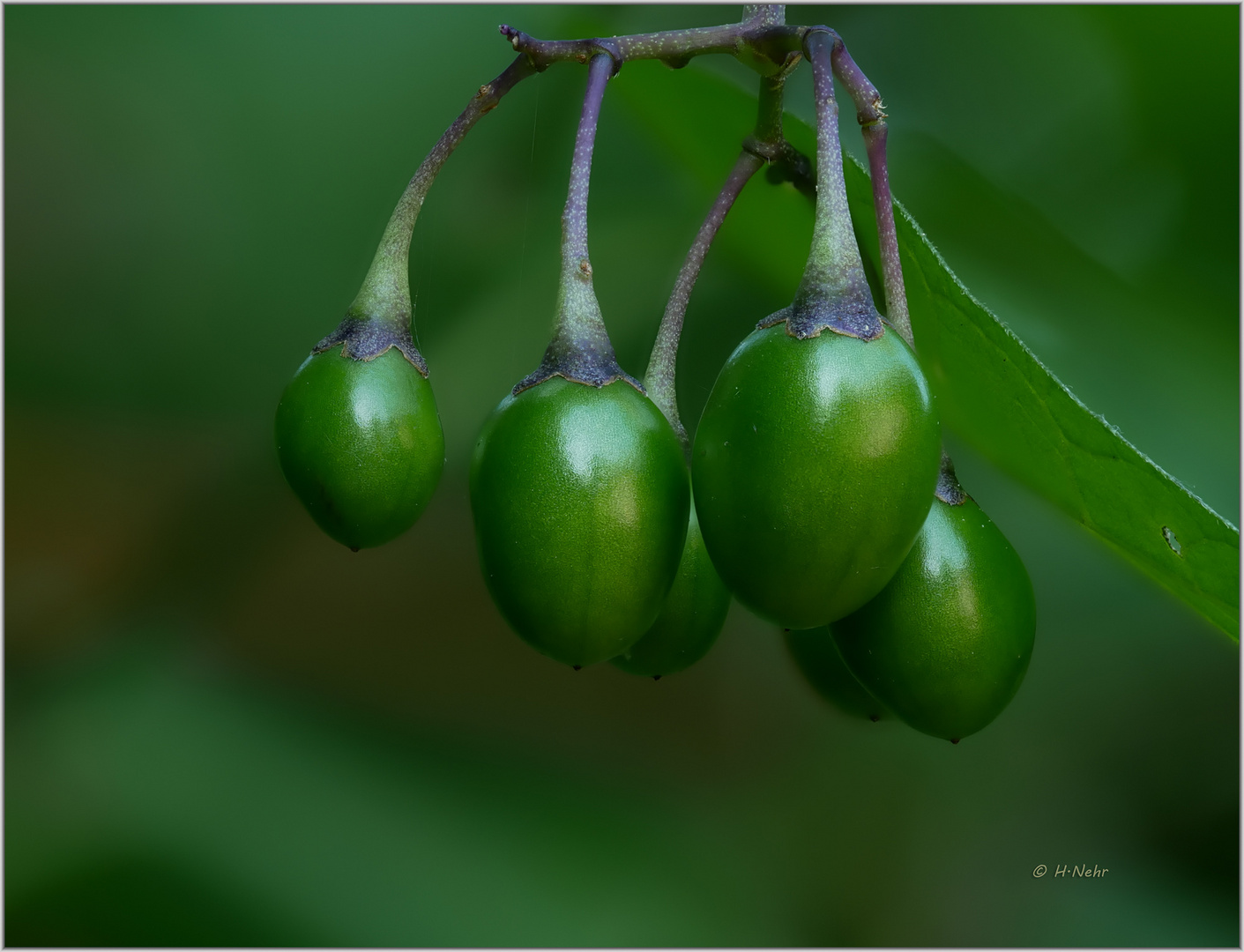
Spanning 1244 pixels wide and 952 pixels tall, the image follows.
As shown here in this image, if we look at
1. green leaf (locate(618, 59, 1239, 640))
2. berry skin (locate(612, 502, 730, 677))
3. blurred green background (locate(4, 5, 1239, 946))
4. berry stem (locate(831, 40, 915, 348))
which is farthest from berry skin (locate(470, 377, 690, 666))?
blurred green background (locate(4, 5, 1239, 946))

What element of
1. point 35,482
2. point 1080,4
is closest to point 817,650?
point 1080,4

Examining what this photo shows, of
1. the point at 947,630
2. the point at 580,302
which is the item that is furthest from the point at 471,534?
the point at 947,630

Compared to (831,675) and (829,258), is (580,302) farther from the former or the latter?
(831,675)

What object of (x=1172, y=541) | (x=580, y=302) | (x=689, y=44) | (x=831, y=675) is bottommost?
(x=831, y=675)

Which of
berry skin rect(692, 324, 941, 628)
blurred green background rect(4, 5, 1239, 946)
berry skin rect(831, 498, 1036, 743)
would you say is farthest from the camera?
blurred green background rect(4, 5, 1239, 946)

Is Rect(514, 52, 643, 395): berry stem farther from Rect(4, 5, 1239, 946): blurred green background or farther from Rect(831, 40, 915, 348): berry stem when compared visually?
Rect(4, 5, 1239, 946): blurred green background

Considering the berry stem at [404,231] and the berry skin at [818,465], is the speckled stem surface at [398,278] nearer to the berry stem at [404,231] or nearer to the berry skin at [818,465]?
the berry stem at [404,231]

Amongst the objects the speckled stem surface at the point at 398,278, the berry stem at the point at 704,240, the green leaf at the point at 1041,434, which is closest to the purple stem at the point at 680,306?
the berry stem at the point at 704,240
